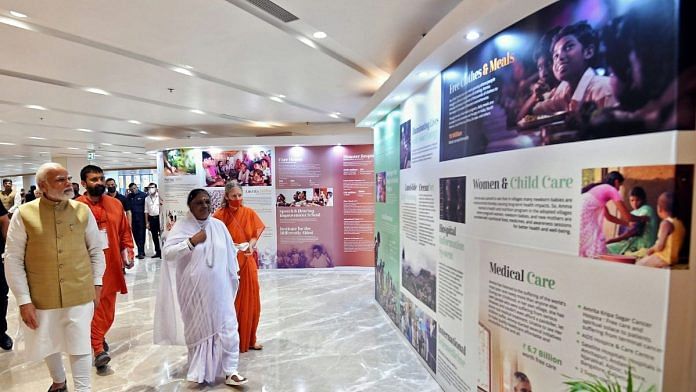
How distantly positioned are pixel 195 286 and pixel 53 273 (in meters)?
0.89

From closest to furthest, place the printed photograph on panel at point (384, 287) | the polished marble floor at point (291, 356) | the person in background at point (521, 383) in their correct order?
1. the person in background at point (521, 383)
2. the polished marble floor at point (291, 356)
3. the printed photograph on panel at point (384, 287)

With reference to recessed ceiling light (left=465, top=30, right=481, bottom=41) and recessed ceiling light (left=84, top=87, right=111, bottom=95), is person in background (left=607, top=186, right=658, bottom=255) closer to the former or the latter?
recessed ceiling light (left=465, top=30, right=481, bottom=41)

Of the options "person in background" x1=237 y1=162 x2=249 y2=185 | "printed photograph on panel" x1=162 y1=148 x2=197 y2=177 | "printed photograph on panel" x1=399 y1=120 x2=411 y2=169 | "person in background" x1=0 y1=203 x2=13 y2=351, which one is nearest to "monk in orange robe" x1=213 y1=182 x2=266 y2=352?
"printed photograph on panel" x1=399 y1=120 x2=411 y2=169

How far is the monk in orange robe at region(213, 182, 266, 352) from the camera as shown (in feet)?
11.5

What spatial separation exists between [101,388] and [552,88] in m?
3.94

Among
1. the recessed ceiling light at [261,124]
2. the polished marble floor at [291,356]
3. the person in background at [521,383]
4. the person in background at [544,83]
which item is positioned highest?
the recessed ceiling light at [261,124]

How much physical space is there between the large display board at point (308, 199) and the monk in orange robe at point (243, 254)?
3680 mm

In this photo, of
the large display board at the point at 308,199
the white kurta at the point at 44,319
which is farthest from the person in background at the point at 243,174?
the white kurta at the point at 44,319

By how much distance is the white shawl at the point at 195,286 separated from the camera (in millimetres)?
2805

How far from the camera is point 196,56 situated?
3648 mm

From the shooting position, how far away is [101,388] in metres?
2.99

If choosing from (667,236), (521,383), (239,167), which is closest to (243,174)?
(239,167)

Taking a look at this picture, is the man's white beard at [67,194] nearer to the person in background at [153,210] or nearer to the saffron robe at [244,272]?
the saffron robe at [244,272]

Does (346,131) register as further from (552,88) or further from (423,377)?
(552,88)
